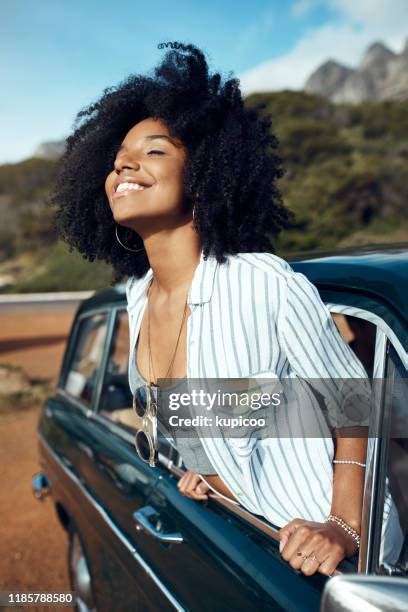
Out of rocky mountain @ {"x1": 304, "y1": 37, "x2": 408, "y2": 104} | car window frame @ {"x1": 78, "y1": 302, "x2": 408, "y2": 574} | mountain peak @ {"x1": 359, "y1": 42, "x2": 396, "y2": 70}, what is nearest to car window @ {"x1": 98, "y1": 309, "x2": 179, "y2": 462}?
car window frame @ {"x1": 78, "y1": 302, "x2": 408, "y2": 574}

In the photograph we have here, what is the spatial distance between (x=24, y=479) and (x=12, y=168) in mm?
→ 40719

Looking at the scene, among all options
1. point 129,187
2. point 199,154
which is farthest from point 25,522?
point 199,154

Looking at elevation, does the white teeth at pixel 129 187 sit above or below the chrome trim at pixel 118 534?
above

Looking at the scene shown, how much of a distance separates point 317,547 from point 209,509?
0.51 m

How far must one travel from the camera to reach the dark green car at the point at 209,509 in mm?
1337

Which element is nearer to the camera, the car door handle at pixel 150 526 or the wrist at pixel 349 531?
the wrist at pixel 349 531

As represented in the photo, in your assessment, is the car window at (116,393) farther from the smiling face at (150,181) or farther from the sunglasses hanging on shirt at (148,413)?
the smiling face at (150,181)

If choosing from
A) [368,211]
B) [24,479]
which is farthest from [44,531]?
[368,211]

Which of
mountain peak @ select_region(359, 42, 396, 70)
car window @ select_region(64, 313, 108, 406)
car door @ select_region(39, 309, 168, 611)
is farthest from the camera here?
mountain peak @ select_region(359, 42, 396, 70)

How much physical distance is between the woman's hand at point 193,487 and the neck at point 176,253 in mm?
576

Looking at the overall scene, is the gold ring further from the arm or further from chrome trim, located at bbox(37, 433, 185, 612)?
chrome trim, located at bbox(37, 433, 185, 612)

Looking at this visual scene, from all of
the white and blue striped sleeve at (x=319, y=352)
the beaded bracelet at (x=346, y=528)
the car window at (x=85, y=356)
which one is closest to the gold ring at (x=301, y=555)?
the beaded bracelet at (x=346, y=528)

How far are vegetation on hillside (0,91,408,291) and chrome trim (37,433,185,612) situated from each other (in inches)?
524

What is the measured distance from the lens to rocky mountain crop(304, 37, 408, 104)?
75.4m
